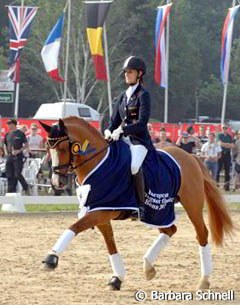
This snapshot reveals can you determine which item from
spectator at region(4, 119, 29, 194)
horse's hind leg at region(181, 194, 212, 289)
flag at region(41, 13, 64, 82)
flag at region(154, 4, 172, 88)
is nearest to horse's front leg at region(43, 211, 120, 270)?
horse's hind leg at region(181, 194, 212, 289)

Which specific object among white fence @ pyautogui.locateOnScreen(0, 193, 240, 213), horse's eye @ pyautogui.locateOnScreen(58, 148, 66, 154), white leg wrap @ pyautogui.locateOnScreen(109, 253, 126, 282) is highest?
horse's eye @ pyautogui.locateOnScreen(58, 148, 66, 154)

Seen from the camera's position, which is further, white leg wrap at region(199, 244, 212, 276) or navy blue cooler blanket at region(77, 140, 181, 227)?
white leg wrap at region(199, 244, 212, 276)

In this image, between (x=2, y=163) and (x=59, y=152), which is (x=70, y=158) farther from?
(x=2, y=163)

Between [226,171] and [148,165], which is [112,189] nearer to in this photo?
[148,165]

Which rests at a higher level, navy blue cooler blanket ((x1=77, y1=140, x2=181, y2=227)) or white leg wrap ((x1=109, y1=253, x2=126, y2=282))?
navy blue cooler blanket ((x1=77, y1=140, x2=181, y2=227))

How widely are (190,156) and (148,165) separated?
2.52ft

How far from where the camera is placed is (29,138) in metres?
23.8

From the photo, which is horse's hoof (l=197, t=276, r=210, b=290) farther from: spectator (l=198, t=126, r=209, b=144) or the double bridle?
spectator (l=198, t=126, r=209, b=144)

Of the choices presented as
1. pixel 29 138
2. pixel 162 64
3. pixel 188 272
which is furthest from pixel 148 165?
pixel 162 64

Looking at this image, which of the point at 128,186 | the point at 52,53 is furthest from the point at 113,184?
the point at 52,53

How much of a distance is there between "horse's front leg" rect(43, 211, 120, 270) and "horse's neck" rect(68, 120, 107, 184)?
403 mm

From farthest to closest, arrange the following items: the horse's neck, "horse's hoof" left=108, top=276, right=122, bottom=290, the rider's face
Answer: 1. the rider's face
2. "horse's hoof" left=108, top=276, right=122, bottom=290
3. the horse's neck

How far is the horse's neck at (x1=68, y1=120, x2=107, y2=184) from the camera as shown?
882 cm

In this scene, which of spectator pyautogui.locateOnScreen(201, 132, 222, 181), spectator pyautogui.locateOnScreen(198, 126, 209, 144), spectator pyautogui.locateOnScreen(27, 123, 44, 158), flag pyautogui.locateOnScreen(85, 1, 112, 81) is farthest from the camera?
spectator pyautogui.locateOnScreen(198, 126, 209, 144)
